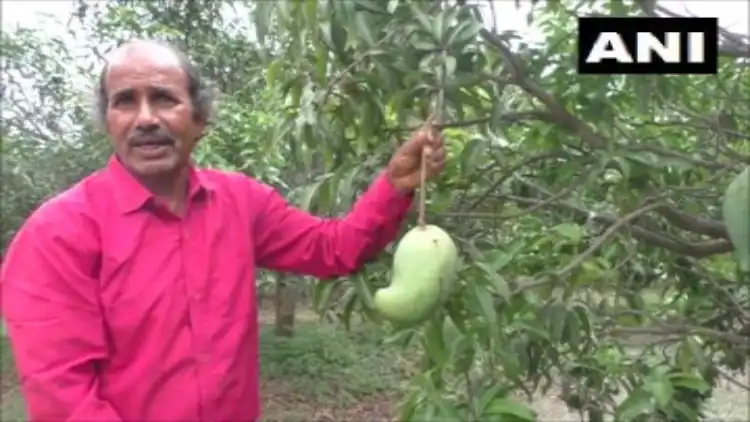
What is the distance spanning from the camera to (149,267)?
1.78 m

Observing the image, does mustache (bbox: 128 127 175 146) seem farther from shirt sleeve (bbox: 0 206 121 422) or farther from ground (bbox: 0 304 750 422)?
ground (bbox: 0 304 750 422)

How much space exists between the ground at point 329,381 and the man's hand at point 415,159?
3974mm

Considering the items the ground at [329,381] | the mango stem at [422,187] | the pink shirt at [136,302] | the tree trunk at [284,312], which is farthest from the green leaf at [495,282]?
the tree trunk at [284,312]

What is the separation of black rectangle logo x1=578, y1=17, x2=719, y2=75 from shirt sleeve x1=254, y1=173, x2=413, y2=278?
0.43 metres

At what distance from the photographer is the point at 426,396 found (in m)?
1.87

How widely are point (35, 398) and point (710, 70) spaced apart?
1310 millimetres

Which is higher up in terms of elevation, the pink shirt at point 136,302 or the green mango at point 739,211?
the green mango at point 739,211

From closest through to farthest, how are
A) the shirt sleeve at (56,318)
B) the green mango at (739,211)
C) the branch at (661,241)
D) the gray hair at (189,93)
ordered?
the green mango at (739,211) < the shirt sleeve at (56,318) < the gray hair at (189,93) < the branch at (661,241)

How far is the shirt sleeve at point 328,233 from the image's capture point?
1964 millimetres

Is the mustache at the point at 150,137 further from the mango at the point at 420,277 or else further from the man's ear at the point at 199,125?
the mango at the point at 420,277

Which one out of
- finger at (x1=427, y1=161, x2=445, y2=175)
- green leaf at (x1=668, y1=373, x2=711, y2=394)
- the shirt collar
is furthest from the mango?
green leaf at (x1=668, y1=373, x2=711, y2=394)

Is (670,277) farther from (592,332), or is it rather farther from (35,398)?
(35,398)

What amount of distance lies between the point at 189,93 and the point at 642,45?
2.60 feet

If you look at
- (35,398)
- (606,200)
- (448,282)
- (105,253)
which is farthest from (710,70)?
(35,398)
